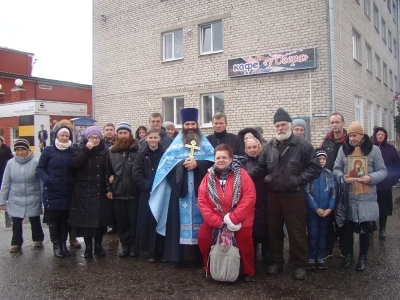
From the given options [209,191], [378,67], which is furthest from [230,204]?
[378,67]

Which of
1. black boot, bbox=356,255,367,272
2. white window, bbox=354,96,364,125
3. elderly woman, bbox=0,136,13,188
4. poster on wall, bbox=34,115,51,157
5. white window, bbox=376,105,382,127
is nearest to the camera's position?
black boot, bbox=356,255,367,272

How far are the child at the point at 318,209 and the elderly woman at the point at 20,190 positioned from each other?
418cm

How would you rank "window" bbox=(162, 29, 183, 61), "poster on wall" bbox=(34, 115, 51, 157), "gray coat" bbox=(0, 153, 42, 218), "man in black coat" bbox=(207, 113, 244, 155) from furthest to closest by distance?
"poster on wall" bbox=(34, 115, 51, 157) < "window" bbox=(162, 29, 183, 61) < "gray coat" bbox=(0, 153, 42, 218) < "man in black coat" bbox=(207, 113, 244, 155)

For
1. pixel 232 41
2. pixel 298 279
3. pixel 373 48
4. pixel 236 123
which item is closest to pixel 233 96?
pixel 236 123

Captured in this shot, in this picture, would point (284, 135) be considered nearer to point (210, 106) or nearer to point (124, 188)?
point (124, 188)

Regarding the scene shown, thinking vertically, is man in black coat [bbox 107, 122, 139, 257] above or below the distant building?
below

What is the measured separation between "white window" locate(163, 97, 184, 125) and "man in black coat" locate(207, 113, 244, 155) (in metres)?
9.43

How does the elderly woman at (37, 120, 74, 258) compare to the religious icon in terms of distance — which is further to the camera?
the elderly woman at (37, 120, 74, 258)

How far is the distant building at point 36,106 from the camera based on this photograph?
2169 centimetres

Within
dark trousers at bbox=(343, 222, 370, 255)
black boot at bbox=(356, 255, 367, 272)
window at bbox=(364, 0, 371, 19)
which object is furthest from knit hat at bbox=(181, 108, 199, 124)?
window at bbox=(364, 0, 371, 19)

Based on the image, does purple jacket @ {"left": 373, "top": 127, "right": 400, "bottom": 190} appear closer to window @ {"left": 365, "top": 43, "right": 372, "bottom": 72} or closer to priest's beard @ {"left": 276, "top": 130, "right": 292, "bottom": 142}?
priest's beard @ {"left": 276, "top": 130, "right": 292, "bottom": 142}

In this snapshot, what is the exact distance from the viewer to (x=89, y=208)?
591 centimetres

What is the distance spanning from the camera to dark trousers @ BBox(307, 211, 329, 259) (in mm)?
5215

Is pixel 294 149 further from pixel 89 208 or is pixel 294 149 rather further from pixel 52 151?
pixel 52 151
